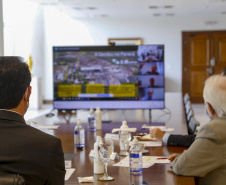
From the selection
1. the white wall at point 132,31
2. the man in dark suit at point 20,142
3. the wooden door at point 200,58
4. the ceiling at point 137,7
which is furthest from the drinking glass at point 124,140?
the wooden door at point 200,58

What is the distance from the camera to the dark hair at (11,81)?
1.37 metres

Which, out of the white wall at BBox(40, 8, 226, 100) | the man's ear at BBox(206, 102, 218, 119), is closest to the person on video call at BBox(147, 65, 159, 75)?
the man's ear at BBox(206, 102, 218, 119)

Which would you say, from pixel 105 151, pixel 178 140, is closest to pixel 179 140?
pixel 178 140

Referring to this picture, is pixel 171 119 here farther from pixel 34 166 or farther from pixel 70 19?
pixel 70 19

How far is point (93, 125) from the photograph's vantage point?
3.43m

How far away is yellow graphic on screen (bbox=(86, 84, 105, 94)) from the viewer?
12.9 ft

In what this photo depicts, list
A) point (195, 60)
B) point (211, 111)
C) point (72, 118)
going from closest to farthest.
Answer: point (211, 111)
point (72, 118)
point (195, 60)

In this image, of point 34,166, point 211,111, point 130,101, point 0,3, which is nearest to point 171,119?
point 130,101

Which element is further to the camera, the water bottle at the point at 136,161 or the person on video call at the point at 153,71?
the person on video call at the point at 153,71

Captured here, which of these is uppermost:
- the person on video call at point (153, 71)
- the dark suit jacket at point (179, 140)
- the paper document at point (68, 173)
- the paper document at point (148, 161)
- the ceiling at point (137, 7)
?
the ceiling at point (137, 7)

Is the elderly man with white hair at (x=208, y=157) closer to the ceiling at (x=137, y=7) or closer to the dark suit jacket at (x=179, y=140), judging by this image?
the dark suit jacket at (x=179, y=140)

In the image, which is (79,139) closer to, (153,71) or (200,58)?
(153,71)

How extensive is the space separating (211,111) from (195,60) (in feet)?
38.4

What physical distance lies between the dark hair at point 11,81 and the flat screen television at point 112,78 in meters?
2.51
